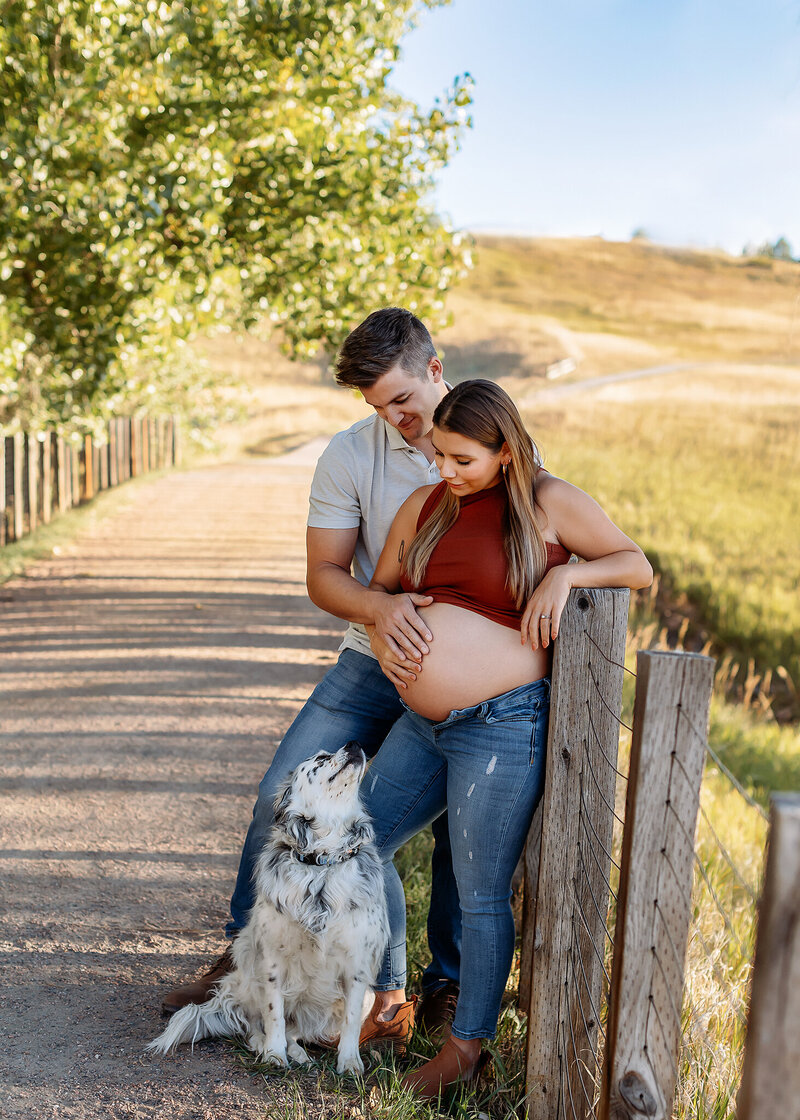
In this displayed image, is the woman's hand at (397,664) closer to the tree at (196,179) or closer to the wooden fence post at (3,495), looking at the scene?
the tree at (196,179)

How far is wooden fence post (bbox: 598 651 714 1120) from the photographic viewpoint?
1986 mm

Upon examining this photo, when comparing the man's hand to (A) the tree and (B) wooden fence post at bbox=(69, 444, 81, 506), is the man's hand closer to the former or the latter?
(A) the tree

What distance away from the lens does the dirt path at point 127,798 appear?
2887 mm

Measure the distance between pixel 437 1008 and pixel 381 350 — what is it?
2302 mm

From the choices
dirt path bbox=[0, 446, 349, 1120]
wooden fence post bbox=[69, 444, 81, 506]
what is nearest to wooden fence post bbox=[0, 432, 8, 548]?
dirt path bbox=[0, 446, 349, 1120]

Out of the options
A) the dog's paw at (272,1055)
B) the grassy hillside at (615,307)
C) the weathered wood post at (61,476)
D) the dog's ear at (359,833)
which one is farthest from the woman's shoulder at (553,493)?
the grassy hillside at (615,307)

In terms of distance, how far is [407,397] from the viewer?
10.0ft

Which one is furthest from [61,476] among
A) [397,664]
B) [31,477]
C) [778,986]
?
[778,986]

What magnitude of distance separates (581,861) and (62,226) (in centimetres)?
753

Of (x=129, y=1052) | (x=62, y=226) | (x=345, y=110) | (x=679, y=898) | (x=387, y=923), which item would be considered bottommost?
(x=129, y=1052)

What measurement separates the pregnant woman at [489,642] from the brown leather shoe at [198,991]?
780 mm

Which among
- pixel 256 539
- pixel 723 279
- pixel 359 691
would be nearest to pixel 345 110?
pixel 256 539

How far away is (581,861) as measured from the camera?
8.83 feet

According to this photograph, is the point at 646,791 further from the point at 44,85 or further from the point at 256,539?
the point at 256,539
